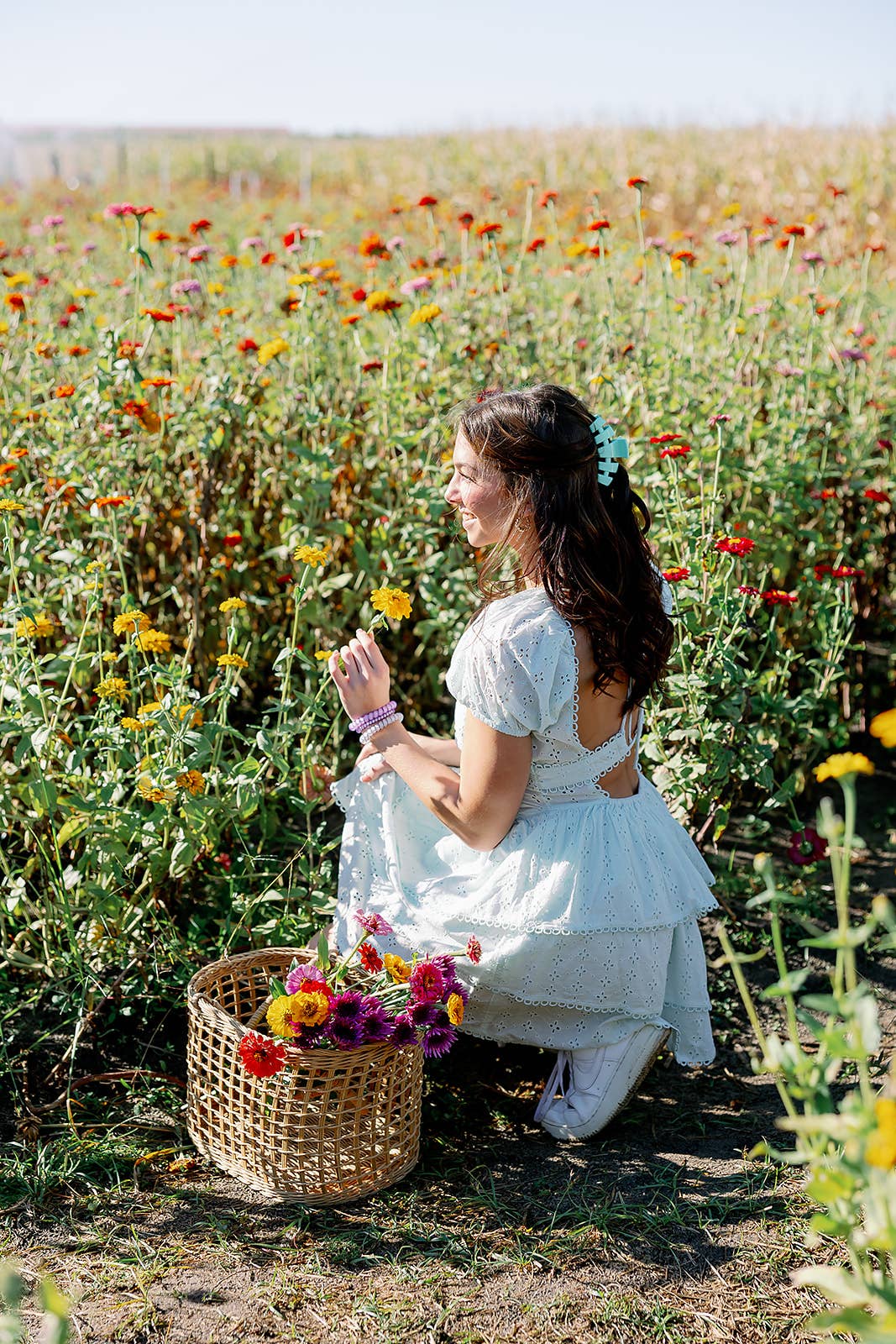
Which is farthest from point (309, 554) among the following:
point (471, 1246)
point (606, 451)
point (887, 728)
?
point (887, 728)

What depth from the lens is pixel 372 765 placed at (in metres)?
2.19

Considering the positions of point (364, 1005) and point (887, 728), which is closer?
point (887, 728)

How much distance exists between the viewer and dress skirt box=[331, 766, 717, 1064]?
2.04m

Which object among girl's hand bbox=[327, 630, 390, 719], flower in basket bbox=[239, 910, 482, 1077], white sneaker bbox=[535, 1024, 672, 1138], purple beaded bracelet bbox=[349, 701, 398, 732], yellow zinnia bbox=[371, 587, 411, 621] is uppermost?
yellow zinnia bbox=[371, 587, 411, 621]

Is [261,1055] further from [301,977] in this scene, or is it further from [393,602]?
[393,602]

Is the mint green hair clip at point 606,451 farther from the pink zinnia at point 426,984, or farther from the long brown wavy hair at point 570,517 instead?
the pink zinnia at point 426,984

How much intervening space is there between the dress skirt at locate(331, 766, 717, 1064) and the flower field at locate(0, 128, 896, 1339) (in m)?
0.19

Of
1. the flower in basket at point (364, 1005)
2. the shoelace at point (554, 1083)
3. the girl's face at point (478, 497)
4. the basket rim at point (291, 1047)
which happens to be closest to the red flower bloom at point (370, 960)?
the flower in basket at point (364, 1005)

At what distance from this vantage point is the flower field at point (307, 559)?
86.0 inches

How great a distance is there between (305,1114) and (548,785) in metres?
0.64

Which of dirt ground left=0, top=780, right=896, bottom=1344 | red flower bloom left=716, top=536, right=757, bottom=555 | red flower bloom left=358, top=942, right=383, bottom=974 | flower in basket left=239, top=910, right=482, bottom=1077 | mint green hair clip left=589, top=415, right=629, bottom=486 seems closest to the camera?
dirt ground left=0, top=780, right=896, bottom=1344

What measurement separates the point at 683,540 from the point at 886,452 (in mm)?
1158

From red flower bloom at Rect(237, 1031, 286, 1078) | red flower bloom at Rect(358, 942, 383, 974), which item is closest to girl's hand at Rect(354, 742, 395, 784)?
red flower bloom at Rect(358, 942, 383, 974)

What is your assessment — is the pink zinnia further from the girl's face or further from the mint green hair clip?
the mint green hair clip
